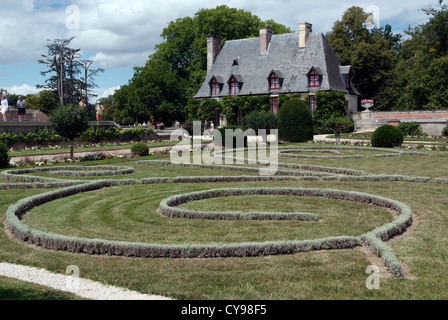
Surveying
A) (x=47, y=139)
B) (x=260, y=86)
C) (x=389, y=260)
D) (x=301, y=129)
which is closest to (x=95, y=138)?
(x=47, y=139)

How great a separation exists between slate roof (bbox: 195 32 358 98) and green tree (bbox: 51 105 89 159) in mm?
28240

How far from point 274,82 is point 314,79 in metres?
4.18

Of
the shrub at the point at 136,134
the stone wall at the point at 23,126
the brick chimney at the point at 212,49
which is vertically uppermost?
the brick chimney at the point at 212,49

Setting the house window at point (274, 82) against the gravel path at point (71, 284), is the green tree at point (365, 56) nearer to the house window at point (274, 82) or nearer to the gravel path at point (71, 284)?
the house window at point (274, 82)

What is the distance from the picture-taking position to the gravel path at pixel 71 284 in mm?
5223

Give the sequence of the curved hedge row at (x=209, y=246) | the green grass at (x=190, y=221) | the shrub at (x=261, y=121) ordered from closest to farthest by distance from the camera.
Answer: the curved hedge row at (x=209, y=246) < the green grass at (x=190, y=221) < the shrub at (x=261, y=121)

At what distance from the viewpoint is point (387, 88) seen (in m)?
53.6

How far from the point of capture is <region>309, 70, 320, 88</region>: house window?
43.8 metres

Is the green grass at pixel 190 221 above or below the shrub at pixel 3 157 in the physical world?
below

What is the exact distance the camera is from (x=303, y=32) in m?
46.2

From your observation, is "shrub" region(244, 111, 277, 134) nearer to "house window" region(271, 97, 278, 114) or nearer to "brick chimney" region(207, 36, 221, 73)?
"house window" region(271, 97, 278, 114)

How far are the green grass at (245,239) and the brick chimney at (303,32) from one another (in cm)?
3611

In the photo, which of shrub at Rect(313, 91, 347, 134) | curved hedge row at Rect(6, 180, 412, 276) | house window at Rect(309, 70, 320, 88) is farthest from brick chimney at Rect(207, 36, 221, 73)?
curved hedge row at Rect(6, 180, 412, 276)

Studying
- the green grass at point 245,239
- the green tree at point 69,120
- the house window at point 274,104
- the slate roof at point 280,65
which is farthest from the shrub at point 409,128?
the green tree at point 69,120
